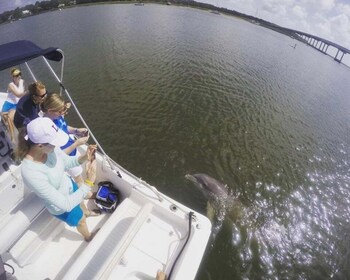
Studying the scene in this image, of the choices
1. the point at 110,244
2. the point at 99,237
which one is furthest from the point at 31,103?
the point at 110,244

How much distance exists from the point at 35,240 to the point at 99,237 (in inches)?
47.7

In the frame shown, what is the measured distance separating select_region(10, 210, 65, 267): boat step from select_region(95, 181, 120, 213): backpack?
959mm

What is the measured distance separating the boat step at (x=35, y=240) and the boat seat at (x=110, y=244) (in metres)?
1.03

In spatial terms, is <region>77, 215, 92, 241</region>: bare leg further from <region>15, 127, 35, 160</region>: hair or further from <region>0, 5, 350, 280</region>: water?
<region>0, 5, 350, 280</region>: water

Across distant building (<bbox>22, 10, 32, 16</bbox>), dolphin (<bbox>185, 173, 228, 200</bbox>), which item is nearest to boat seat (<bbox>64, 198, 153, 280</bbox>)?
dolphin (<bbox>185, 173, 228, 200</bbox>)

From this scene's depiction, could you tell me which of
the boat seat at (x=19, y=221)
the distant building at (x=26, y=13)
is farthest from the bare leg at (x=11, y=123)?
the distant building at (x=26, y=13)

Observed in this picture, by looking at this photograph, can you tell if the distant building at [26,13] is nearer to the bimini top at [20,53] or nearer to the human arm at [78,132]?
the bimini top at [20,53]

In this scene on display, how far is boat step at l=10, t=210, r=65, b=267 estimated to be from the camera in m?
4.09

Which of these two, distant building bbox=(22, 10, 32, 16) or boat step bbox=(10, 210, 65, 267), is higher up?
boat step bbox=(10, 210, 65, 267)

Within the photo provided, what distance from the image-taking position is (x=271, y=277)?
23.1ft

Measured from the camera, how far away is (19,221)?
386 centimetres

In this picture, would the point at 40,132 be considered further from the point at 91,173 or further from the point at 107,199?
the point at 107,199

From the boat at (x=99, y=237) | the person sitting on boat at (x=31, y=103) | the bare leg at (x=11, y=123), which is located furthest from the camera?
the person sitting on boat at (x=31, y=103)

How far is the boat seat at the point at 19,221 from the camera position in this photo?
3714 millimetres
